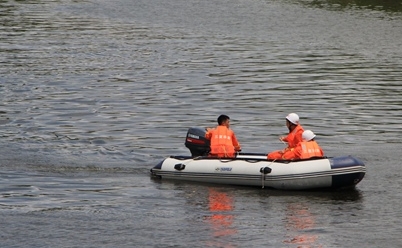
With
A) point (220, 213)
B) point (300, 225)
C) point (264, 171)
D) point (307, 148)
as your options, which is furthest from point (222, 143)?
point (300, 225)

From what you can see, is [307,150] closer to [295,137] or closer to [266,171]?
[295,137]

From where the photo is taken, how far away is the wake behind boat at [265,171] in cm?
2194

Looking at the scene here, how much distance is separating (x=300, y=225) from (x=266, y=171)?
3073 millimetres

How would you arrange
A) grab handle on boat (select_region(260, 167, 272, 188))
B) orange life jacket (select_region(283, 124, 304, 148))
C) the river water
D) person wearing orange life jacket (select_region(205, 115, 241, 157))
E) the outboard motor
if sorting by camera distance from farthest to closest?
1. the outboard motor
2. person wearing orange life jacket (select_region(205, 115, 241, 157))
3. orange life jacket (select_region(283, 124, 304, 148))
4. grab handle on boat (select_region(260, 167, 272, 188))
5. the river water

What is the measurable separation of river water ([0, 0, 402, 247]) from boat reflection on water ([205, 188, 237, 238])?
0.04 m

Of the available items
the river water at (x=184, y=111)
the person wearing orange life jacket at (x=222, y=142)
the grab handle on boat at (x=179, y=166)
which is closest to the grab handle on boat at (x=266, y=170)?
the river water at (x=184, y=111)

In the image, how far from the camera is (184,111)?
32.8 meters

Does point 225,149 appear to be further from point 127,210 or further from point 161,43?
point 161,43

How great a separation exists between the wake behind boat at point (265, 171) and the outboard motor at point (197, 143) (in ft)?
1.55

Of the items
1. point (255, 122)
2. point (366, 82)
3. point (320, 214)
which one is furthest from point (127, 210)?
point (366, 82)

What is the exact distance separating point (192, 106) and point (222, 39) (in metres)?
16.7

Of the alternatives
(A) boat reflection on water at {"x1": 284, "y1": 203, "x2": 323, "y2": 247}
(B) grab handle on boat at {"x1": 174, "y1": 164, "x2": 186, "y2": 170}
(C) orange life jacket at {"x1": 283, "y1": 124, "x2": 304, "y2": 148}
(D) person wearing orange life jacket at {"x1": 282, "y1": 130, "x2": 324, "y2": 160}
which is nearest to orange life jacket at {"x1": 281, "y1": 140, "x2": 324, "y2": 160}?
(D) person wearing orange life jacket at {"x1": 282, "y1": 130, "x2": 324, "y2": 160}

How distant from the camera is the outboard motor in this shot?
24547 mm

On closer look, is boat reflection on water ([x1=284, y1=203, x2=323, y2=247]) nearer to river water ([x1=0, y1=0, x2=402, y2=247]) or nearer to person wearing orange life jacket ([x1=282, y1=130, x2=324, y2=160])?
river water ([x1=0, y1=0, x2=402, y2=247])
